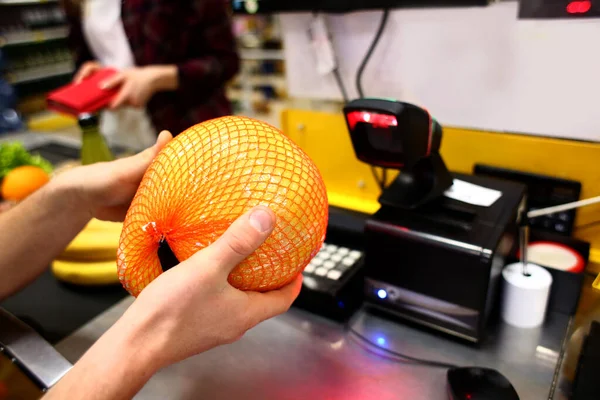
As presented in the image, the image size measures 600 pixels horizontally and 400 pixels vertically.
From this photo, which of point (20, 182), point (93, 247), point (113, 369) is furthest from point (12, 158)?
point (113, 369)

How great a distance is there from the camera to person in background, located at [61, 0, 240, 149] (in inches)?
58.7

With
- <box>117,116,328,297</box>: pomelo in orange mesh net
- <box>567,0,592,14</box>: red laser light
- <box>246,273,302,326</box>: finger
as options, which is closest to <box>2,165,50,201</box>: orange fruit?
<box>117,116,328,297</box>: pomelo in orange mesh net

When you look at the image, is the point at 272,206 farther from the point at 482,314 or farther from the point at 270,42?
the point at 270,42

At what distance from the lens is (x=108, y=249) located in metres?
0.94

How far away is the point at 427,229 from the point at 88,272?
695mm

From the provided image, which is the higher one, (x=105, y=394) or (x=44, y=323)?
(x=105, y=394)

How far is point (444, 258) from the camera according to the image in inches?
28.0

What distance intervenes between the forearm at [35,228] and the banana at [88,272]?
14 cm

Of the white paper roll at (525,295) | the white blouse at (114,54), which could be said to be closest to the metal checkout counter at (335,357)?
the white paper roll at (525,295)

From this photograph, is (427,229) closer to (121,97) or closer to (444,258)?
(444,258)

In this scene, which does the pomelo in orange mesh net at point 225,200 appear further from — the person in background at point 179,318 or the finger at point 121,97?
the finger at point 121,97

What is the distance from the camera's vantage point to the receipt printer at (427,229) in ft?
2.29

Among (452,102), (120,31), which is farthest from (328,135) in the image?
(120,31)

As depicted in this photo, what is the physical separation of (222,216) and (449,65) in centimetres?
74
